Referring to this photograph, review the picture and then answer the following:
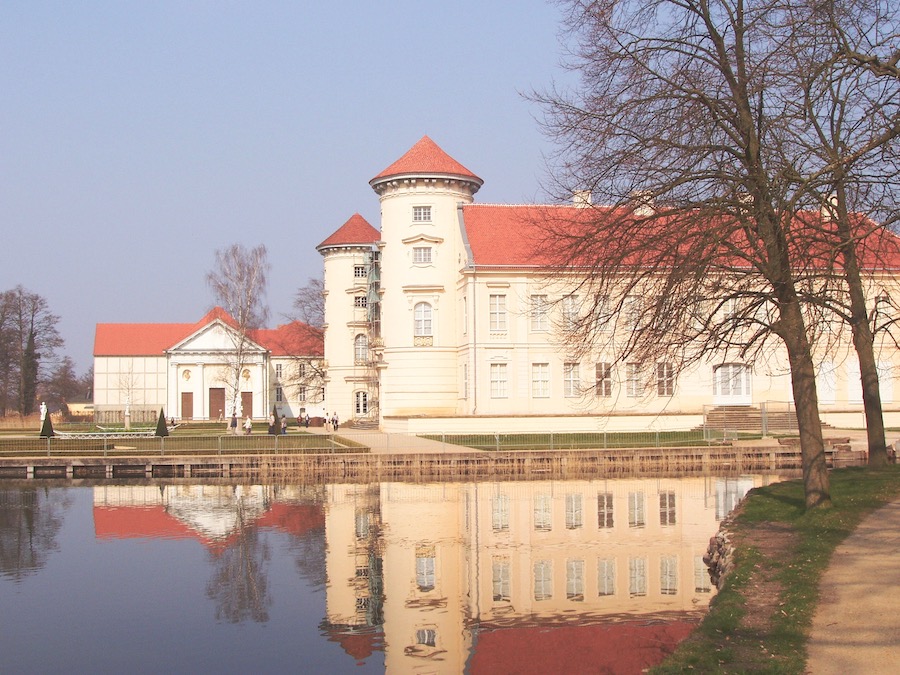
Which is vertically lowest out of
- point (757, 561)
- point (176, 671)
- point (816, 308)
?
point (176, 671)

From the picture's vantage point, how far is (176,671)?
41.4ft

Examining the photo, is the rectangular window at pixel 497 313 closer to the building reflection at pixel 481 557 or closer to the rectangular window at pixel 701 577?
the building reflection at pixel 481 557

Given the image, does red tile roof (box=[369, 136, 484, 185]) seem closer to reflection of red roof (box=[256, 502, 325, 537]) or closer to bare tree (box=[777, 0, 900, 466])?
reflection of red roof (box=[256, 502, 325, 537])

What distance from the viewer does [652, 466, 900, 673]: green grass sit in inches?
371

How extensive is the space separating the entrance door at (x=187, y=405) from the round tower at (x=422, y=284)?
2855 centimetres

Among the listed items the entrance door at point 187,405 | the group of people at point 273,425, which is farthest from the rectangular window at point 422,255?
the entrance door at point 187,405

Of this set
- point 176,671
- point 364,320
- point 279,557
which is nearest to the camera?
point 176,671

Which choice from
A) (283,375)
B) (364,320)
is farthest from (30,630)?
(283,375)

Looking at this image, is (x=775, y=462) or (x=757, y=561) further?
(x=775, y=462)

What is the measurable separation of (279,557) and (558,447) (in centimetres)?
1764

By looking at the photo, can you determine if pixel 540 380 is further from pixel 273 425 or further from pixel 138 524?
pixel 138 524

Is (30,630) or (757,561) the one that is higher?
(757,561)

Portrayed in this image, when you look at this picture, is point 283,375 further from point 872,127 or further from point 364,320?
point 872,127

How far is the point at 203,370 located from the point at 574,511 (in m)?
51.3
